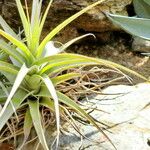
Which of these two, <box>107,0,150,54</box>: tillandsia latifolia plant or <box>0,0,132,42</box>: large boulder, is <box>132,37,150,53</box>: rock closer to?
<box>0,0,132,42</box>: large boulder

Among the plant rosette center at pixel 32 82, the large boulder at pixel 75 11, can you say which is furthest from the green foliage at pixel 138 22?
the large boulder at pixel 75 11

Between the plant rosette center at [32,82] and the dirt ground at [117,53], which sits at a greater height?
the plant rosette center at [32,82]

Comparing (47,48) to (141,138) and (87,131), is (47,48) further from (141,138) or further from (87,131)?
(141,138)

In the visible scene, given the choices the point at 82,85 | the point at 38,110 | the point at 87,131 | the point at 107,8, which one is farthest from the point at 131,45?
the point at 38,110

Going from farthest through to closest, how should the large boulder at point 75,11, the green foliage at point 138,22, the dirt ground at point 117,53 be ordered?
the dirt ground at point 117,53, the large boulder at point 75,11, the green foliage at point 138,22

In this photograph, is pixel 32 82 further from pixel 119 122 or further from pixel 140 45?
pixel 140 45

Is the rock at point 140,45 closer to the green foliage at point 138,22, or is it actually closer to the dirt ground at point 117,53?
the dirt ground at point 117,53
